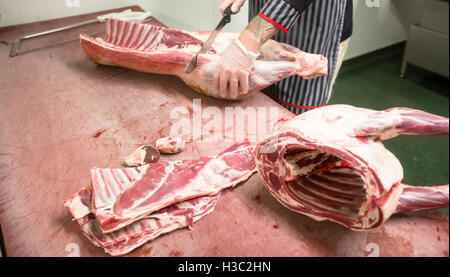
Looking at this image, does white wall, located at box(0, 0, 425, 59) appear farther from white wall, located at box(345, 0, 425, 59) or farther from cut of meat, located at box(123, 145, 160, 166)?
cut of meat, located at box(123, 145, 160, 166)

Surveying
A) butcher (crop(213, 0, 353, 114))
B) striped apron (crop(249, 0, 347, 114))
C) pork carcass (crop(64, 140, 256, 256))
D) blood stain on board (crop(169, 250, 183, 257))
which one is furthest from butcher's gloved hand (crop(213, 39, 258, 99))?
blood stain on board (crop(169, 250, 183, 257))

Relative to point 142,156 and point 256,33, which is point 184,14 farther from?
Answer: point 142,156

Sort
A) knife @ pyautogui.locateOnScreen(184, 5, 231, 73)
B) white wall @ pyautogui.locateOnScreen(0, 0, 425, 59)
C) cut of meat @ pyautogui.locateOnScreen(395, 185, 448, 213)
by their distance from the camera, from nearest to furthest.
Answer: cut of meat @ pyautogui.locateOnScreen(395, 185, 448, 213)
white wall @ pyautogui.locateOnScreen(0, 0, 425, 59)
knife @ pyautogui.locateOnScreen(184, 5, 231, 73)

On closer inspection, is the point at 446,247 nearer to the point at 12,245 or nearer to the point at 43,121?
the point at 12,245

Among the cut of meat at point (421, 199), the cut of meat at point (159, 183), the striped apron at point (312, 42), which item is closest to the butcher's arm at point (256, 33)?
the striped apron at point (312, 42)

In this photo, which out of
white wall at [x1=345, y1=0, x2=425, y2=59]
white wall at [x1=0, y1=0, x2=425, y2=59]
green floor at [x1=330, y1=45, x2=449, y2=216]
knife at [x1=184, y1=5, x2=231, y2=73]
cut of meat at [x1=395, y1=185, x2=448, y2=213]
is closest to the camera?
green floor at [x1=330, y1=45, x2=449, y2=216]

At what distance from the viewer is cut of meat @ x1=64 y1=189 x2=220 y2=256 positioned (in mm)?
1136

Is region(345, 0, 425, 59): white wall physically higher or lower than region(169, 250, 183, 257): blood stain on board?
higher

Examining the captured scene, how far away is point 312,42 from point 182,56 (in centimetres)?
68

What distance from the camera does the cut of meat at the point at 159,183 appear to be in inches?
46.1

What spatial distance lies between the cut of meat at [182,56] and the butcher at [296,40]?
0.06 m

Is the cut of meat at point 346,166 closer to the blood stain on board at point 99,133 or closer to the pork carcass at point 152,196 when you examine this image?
the pork carcass at point 152,196

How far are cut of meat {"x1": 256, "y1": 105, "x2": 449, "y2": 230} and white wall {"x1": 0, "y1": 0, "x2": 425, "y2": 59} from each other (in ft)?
0.85

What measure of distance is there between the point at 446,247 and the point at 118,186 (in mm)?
1115
